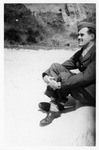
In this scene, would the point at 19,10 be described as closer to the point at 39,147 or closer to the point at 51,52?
the point at 51,52

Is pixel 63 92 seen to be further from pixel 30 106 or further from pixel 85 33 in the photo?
pixel 85 33

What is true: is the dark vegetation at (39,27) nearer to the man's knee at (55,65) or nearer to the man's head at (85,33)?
the man's head at (85,33)

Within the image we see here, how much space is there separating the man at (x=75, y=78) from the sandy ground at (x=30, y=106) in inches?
2.2

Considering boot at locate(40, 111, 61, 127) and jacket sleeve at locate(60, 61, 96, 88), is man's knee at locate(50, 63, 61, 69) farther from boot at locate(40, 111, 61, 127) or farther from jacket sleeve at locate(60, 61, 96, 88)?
boot at locate(40, 111, 61, 127)

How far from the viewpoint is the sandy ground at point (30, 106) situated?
2959 mm

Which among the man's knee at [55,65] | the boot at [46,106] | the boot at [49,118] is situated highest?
the man's knee at [55,65]

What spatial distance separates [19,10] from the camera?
9.83 feet

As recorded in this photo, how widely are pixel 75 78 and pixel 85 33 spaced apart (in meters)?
0.46

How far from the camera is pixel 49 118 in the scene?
295cm

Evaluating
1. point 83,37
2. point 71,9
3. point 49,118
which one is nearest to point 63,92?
point 49,118

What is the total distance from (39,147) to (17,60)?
2.96 ft

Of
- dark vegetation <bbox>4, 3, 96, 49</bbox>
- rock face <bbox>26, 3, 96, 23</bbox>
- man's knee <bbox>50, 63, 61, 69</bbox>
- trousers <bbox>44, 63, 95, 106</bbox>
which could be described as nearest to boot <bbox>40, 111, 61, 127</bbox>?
trousers <bbox>44, 63, 95, 106</bbox>

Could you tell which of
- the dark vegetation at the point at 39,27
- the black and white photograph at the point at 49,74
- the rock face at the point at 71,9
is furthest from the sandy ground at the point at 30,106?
the rock face at the point at 71,9

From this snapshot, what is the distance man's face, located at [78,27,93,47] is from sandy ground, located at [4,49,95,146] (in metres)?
0.15
